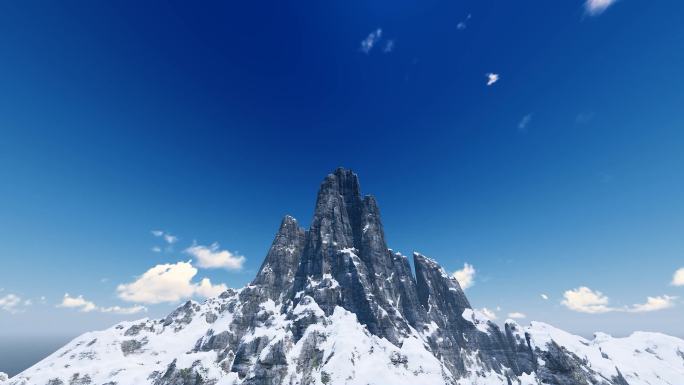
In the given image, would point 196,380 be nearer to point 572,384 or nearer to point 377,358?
point 377,358

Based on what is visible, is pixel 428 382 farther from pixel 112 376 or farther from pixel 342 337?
pixel 112 376

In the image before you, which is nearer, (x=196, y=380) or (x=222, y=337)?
(x=196, y=380)

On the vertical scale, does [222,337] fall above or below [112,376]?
above

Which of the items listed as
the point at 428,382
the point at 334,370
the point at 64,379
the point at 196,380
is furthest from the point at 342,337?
the point at 64,379

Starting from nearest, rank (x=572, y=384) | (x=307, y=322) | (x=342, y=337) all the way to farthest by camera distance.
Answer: (x=572, y=384) < (x=342, y=337) < (x=307, y=322)

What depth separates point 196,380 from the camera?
163500 mm

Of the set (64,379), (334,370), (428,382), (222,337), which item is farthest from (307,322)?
(64,379)

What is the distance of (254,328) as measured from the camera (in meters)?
195

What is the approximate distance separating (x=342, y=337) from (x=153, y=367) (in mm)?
117847

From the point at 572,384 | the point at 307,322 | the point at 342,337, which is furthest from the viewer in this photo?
the point at 307,322

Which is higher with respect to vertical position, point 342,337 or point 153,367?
point 342,337

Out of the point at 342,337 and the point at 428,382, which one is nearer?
the point at 428,382

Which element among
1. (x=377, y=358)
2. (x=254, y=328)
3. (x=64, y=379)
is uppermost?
(x=254, y=328)

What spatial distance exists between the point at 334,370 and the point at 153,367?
116777mm
